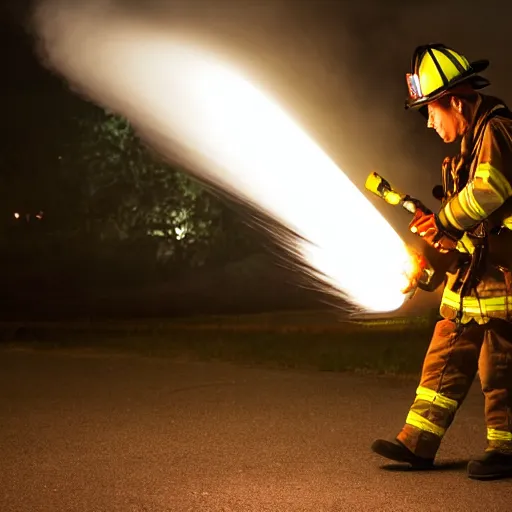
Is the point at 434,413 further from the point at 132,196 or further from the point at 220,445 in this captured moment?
the point at 132,196

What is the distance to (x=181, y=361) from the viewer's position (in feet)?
30.3

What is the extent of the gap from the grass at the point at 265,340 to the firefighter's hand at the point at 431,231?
3.85 metres

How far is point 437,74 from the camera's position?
4672 mm

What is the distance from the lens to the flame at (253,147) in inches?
207

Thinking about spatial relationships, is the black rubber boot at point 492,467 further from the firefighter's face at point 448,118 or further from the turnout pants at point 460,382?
the firefighter's face at point 448,118

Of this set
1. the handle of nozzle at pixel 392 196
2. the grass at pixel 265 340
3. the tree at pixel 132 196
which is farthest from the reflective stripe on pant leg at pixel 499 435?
the tree at pixel 132 196

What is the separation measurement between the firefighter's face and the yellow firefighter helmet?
0.07 meters

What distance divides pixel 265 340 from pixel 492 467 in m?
6.59

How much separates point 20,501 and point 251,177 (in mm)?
4209

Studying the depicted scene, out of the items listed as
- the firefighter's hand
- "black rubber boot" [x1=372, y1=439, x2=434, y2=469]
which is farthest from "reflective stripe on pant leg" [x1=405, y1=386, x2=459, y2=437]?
the firefighter's hand

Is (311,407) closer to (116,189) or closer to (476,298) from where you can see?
(476,298)

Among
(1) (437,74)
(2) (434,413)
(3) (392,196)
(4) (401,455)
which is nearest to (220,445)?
(4) (401,455)

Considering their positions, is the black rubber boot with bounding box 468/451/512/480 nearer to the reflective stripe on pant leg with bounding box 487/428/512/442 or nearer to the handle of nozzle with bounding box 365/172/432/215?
the reflective stripe on pant leg with bounding box 487/428/512/442

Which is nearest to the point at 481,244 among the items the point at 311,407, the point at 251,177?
the point at 311,407
